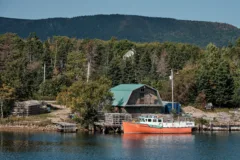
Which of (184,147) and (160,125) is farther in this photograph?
(160,125)

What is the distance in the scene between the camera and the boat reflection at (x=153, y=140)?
63991 mm

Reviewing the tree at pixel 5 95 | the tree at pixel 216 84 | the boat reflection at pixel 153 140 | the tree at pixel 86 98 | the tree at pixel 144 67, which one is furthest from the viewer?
the tree at pixel 144 67

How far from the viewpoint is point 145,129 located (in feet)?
241

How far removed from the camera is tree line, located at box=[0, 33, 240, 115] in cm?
9406

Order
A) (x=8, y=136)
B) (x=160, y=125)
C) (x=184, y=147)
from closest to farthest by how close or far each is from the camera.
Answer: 1. (x=184, y=147)
2. (x=8, y=136)
3. (x=160, y=125)

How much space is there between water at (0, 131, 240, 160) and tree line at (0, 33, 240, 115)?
8976mm

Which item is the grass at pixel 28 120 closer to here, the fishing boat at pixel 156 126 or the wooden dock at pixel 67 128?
the wooden dock at pixel 67 128

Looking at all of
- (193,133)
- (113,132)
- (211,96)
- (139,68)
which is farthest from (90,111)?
(139,68)

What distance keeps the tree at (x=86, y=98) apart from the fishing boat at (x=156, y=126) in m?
5.68

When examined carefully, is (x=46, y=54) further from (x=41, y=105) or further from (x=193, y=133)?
(x=193, y=133)

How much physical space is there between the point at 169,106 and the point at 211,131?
10641 mm

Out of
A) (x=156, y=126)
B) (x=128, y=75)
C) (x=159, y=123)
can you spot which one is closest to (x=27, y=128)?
(x=156, y=126)

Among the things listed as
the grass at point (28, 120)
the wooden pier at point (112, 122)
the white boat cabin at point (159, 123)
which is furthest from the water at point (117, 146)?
the grass at point (28, 120)

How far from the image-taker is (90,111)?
75000mm
